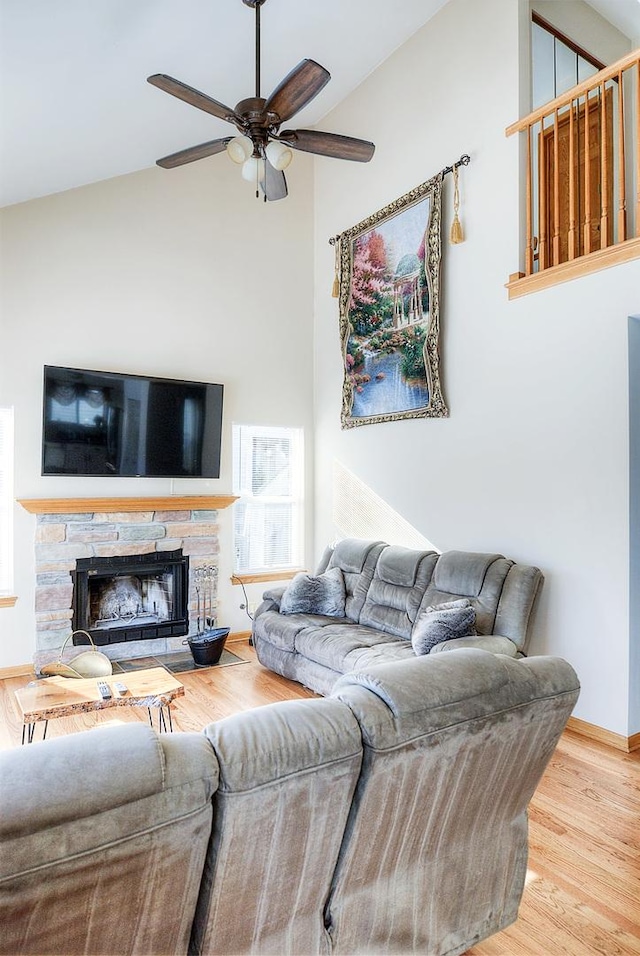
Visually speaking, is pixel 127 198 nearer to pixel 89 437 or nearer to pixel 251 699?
pixel 89 437

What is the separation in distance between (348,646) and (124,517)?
7.44ft

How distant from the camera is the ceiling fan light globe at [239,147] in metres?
3.04

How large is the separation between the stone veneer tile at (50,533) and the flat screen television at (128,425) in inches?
16.7

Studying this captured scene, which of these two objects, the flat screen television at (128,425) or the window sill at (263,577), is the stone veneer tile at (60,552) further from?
the window sill at (263,577)

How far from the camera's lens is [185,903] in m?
1.15

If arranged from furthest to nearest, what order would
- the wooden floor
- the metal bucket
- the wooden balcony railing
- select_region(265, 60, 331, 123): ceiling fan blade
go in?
the metal bucket
the wooden balcony railing
select_region(265, 60, 331, 123): ceiling fan blade
the wooden floor

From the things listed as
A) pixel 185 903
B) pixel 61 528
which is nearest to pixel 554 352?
pixel 185 903

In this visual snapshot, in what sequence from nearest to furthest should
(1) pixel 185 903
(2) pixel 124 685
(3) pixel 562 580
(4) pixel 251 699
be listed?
(1) pixel 185 903, (2) pixel 124 685, (3) pixel 562 580, (4) pixel 251 699

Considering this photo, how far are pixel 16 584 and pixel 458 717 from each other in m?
4.08

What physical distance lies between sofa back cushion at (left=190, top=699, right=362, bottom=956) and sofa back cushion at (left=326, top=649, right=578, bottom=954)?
0.07 metres

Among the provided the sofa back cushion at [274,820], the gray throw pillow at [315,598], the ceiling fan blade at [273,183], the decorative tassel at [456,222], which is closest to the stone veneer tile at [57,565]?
the gray throw pillow at [315,598]

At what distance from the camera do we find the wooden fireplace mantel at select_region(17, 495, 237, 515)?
179 inches

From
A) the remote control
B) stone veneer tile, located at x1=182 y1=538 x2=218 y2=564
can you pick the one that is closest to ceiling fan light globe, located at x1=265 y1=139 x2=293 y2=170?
the remote control

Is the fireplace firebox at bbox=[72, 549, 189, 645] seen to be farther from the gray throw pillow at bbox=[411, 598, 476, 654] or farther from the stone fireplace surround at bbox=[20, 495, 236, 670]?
the gray throw pillow at bbox=[411, 598, 476, 654]
